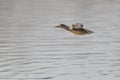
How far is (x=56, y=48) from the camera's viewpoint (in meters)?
1.37

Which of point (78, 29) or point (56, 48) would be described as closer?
point (56, 48)

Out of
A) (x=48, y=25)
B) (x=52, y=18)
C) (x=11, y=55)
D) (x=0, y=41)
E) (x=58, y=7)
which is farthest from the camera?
(x=58, y=7)

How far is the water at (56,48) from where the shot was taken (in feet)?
3.64

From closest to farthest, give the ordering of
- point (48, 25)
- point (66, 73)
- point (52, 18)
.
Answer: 1. point (66, 73)
2. point (48, 25)
3. point (52, 18)

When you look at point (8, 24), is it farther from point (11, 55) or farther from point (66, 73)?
point (66, 73)

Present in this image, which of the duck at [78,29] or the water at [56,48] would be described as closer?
the water at [56,48]

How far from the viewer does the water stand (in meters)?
1.11

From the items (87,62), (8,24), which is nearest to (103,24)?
(8,24)

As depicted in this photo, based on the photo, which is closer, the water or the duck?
the water

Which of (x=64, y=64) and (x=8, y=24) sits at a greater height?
(x=8, y=24)

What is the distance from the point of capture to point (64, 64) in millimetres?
1193

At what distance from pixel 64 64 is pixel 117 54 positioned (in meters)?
0.21

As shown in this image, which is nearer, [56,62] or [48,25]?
[56,62]

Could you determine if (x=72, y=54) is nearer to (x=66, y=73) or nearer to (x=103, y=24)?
(x=66, y=73)
